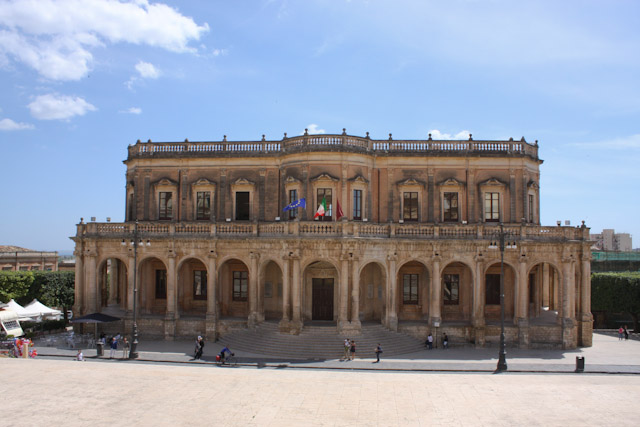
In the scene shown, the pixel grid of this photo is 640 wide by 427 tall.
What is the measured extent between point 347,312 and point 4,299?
102 ft

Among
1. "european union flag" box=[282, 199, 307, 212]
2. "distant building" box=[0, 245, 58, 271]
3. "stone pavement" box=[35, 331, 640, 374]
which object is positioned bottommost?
"stone pavement" box=[35, 331, 640, 374]

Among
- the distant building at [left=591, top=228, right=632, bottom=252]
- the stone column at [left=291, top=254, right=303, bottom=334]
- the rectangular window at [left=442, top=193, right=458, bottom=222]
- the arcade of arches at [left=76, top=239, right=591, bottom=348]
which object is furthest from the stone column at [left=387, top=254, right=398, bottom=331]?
the distant building at [left=591, top=228, right=632, bottom=252]

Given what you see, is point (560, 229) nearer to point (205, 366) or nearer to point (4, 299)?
point (205, 366)

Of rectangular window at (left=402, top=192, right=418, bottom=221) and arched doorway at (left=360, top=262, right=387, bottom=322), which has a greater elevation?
rectangular window at (left=402, top=192, right=418, bottom=221)

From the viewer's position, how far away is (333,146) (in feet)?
121

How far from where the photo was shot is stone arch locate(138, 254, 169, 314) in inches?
1535

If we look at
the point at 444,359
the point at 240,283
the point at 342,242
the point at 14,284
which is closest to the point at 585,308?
the point at 444,359

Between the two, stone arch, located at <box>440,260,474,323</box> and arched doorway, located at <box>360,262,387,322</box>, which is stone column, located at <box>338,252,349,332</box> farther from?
stone arch, located at <box>440,260,474,323</box>

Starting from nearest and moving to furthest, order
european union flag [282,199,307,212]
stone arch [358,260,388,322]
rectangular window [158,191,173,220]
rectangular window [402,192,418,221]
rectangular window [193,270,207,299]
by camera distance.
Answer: european union flag [282,199,307,212], stone arch [358,260,388,322], rectangular window [402,192,418,221], rectangular window [193,270,207,299], rectangular window [158,191,173,220]

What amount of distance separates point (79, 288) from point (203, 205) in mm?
10556

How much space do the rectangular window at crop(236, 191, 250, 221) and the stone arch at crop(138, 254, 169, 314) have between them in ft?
21.9

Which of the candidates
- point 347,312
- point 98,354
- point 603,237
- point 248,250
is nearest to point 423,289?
point 347,312

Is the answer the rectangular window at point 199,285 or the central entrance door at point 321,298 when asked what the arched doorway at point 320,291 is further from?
the rectangular window at point 199,285

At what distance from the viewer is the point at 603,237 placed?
96750mm
